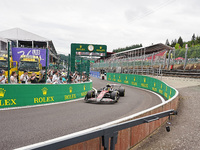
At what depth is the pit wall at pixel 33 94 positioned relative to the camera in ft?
26.3

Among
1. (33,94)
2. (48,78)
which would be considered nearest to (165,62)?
(48,78)

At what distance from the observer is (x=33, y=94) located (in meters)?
8.80

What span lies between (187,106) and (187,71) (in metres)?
11.3

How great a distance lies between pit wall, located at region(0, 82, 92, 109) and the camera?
316 inches

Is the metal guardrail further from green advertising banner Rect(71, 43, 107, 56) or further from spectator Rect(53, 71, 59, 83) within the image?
green advertising banner Rect(71, 43, 107, 56)

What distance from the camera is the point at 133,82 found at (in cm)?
2262

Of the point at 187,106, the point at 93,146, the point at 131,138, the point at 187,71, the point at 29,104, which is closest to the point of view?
the point at 93,146

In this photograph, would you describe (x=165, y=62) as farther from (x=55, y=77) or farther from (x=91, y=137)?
(x=91, y=137)

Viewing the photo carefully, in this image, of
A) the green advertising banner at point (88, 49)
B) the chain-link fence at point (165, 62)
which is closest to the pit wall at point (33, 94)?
the chain-link fence at point (165, 62)

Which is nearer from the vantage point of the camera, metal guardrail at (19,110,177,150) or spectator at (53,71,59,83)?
metal guardrail at (19,110,177,150)

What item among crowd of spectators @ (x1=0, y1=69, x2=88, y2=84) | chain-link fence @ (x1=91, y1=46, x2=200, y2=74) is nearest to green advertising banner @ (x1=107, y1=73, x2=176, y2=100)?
chain-link fence @ (x1=91, y1=46, x2=200, y2=74)

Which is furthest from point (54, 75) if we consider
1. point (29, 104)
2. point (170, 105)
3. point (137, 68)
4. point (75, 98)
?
point (137, 68)

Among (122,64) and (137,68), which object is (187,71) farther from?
(122,64)

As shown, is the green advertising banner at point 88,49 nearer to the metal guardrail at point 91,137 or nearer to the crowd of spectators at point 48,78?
the crowd of spectators at point 48,78
